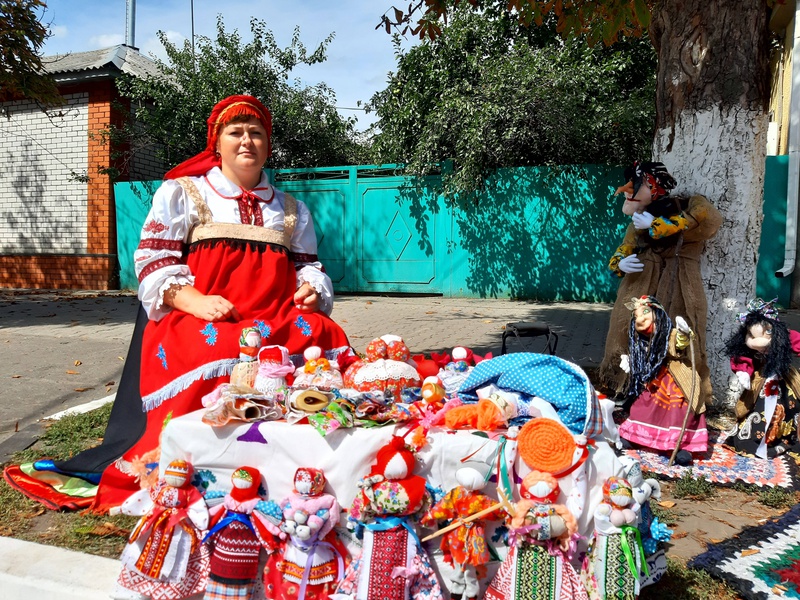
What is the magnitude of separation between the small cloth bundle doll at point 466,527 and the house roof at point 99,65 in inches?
470

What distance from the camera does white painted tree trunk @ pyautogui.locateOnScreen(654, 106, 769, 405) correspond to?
167 inches

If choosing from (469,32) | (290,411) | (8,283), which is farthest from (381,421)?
(8,283)

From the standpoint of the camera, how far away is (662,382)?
3551 mm

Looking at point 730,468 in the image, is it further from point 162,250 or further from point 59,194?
point 59,194

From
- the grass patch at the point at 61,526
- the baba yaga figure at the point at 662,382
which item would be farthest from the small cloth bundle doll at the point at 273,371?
the baba yaga figure at the point at 662,382

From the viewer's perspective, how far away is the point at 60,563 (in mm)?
2277

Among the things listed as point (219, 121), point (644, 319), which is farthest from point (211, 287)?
point (644, 319)

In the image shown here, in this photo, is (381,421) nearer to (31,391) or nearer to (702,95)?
(702,95)

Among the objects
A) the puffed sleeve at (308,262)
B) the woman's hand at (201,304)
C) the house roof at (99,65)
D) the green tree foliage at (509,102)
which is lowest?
the woman's hand at (201,304)

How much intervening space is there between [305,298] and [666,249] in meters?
2.37

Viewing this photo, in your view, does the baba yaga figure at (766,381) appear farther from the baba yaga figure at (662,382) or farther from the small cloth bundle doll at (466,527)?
the small cloth bundle doll at (466,527)

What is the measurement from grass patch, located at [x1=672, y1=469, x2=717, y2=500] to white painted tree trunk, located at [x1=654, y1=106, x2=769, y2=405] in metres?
1.27

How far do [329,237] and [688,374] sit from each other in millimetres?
8651

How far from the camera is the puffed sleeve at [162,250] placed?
289cm
